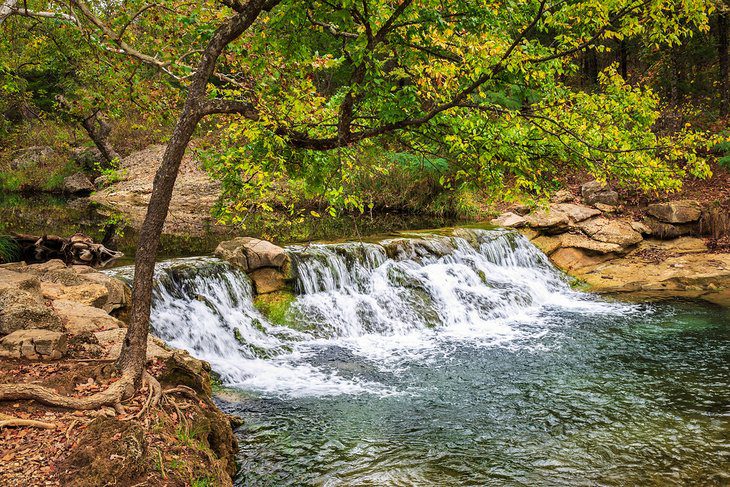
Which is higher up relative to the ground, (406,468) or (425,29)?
(425,29)

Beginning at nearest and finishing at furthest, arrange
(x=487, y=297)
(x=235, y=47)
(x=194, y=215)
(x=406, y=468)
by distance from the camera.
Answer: (x=406, y=468), (x=235, y=47), (x=487, y=297), (x=194, y=215)

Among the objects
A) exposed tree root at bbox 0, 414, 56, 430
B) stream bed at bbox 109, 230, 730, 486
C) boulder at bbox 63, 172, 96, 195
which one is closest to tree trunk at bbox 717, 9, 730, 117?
stream bed at bbox 109, 230, 730, 486

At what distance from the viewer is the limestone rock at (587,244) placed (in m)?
15.3

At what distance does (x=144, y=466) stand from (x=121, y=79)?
6684mm

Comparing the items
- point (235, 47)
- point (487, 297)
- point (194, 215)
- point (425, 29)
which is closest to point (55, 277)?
point (235, 47)

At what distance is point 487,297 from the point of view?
12633 millimetres

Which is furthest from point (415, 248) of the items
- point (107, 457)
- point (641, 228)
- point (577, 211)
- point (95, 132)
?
point (95, 132)

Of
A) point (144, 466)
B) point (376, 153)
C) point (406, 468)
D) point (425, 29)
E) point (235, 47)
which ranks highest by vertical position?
point (235, 47)

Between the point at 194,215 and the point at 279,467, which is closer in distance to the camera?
the point at 279,467

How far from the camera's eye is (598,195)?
58.6 feet

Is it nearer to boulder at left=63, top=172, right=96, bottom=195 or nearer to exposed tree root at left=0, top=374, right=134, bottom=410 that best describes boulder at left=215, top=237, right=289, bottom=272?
exposed tree root at left=0, top=374, right=134, bottom=410

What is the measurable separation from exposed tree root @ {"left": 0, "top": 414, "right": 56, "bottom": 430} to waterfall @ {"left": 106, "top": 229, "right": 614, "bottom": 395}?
3.91 meters

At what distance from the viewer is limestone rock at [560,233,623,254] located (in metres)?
15.3

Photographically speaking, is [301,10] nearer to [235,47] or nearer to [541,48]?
[235,47]
